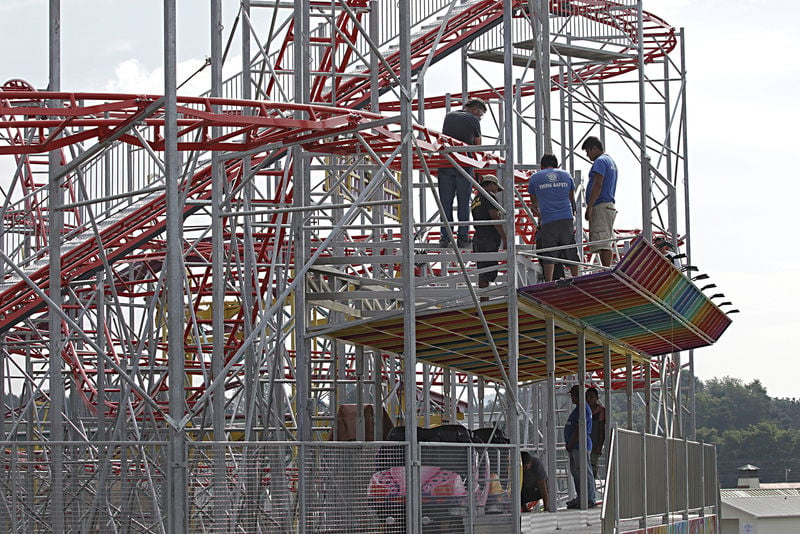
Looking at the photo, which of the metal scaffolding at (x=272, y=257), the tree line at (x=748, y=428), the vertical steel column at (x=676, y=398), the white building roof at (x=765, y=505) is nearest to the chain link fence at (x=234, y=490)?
the metal scaffolding at (x=272, y=257)

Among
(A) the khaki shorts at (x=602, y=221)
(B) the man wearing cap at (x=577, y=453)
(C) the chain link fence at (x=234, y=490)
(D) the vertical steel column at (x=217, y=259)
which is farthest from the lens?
(B) the man wearing cap at (x=577, y=453)

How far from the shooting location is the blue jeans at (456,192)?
19453 mm

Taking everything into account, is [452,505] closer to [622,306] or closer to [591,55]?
[622,306]

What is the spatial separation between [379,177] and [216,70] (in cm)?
372

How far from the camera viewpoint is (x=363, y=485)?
13.9 metres

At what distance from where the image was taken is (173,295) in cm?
1295

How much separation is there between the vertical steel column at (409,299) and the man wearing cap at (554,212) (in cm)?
Result: 342

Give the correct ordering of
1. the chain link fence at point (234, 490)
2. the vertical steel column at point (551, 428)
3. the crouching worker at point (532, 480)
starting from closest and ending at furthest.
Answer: the chain link fence at point (234, 490) → the vertical steel column at point (551, 428) → the crouching worker at point (532, 480)

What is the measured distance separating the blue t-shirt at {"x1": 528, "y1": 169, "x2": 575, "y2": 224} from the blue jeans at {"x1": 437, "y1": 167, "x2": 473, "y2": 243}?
0.90 metres

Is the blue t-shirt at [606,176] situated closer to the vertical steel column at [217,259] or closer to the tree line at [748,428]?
the vertical steel column at [217,259]

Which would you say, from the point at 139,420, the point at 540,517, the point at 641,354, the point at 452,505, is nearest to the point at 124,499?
the point at 452,505

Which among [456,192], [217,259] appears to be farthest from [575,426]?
[217,259]

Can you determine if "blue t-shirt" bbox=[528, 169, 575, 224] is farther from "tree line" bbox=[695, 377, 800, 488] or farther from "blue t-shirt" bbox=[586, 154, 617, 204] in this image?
"tree line" bbox=[695, 377, 800, 488]

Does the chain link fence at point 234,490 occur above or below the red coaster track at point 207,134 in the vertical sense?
below
